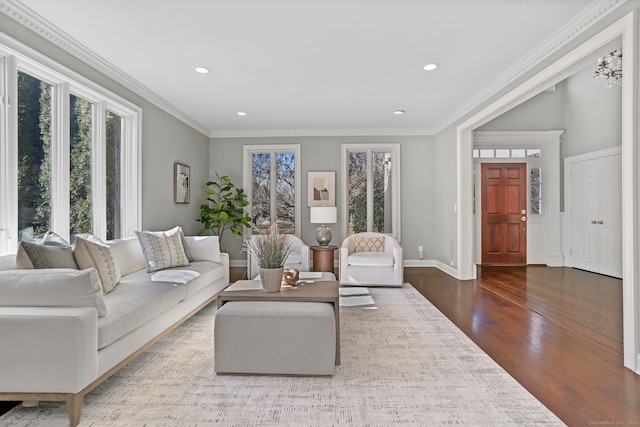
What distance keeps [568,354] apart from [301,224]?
4.67 metres

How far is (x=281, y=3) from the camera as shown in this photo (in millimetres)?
2547

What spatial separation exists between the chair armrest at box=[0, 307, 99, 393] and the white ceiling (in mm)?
2188

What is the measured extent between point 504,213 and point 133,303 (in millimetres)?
6572

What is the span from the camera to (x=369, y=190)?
21.9 feet

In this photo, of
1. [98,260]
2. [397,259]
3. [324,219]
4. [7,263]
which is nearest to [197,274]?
[98,260]

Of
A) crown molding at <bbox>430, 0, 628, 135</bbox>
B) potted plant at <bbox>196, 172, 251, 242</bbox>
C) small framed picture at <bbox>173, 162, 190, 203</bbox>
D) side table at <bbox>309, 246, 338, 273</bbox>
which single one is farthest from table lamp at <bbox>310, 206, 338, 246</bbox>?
crown molding at <bbox>430, 0, 628, 135</bbox>

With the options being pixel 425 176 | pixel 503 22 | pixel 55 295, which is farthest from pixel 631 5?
pixel 425 176

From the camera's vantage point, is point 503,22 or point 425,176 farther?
point 425,176

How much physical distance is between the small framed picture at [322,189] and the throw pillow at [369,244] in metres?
1.28

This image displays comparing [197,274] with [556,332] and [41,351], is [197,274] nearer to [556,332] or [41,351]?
[41,351]

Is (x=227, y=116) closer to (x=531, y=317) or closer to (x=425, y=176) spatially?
(x=425, y=176)

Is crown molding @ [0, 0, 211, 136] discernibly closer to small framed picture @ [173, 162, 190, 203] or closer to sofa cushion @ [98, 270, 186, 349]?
small framed picture @ [173, 162, 190, 203]

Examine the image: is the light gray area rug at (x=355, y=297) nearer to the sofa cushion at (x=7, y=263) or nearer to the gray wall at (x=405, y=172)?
A: the gray wall at (x=405, y=172)

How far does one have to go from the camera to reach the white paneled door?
5.54m
